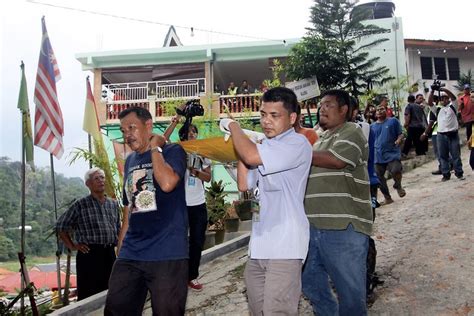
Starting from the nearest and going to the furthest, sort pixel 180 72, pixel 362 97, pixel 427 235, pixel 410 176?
pixel 427 235, pixel 410 176, pixel 362 97, pixel 180 72

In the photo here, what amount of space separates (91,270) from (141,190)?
2671 mm

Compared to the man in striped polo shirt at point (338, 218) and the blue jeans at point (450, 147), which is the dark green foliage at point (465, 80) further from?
the man in striped polo shirt at point (338, 218)

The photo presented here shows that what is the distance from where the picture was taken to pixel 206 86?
1675 cm

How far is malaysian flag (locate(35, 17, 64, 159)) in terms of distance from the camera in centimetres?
674

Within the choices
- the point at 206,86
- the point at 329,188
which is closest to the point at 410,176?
the point at 206,86

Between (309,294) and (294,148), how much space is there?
3.52ft

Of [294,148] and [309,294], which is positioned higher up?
[294,148]

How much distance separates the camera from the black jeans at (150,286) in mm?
2707

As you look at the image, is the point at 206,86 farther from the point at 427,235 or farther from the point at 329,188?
the point at 329,188

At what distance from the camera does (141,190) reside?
2.93m

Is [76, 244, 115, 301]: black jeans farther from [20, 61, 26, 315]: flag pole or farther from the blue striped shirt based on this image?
[20, 61, 26, 315]: flag pole

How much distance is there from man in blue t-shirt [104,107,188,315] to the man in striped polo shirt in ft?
2.74

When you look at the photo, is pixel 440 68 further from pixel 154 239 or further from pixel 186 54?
pixel 154 239

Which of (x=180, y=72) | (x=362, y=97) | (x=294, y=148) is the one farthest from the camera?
(x=180, y=72)
